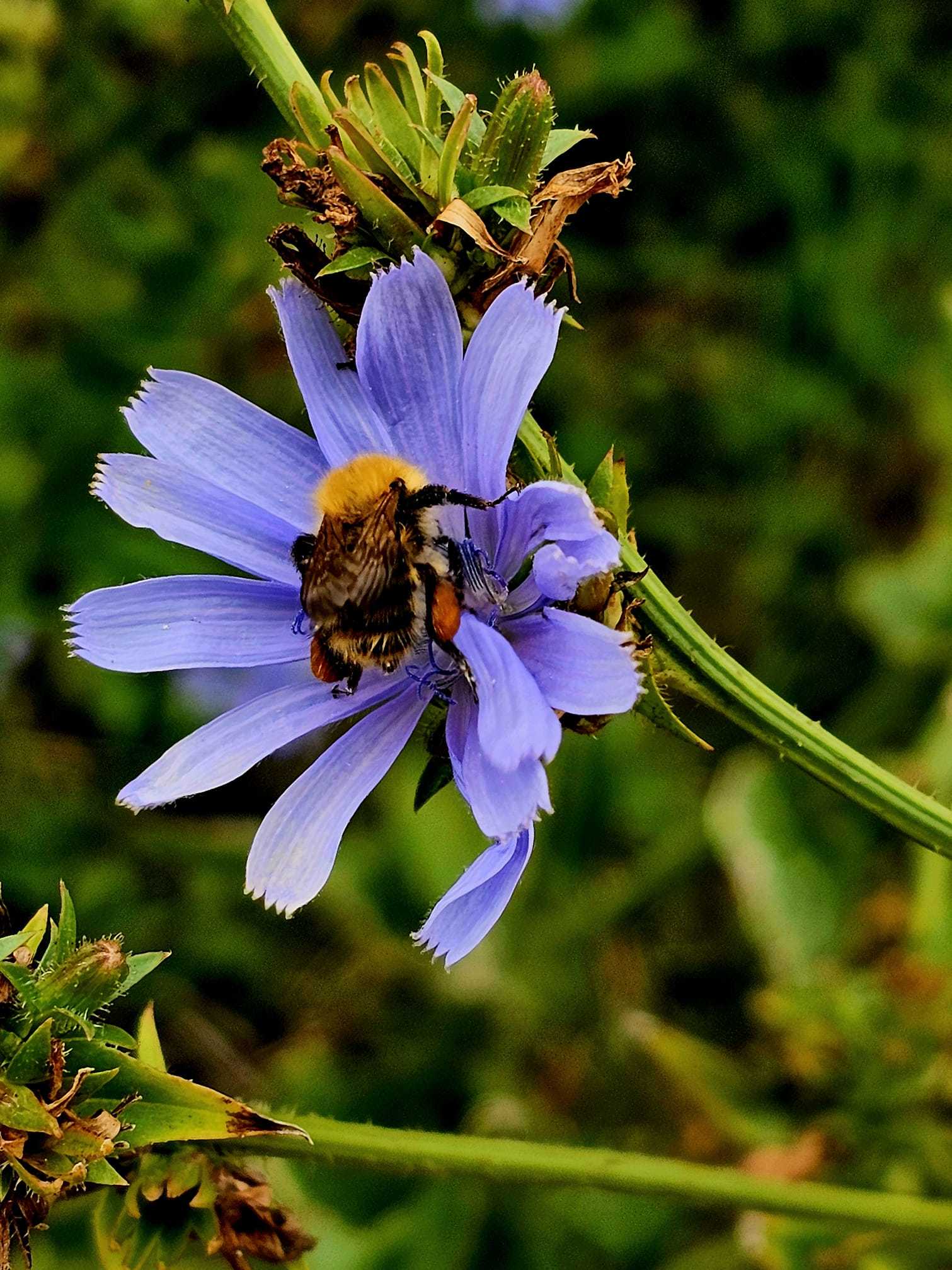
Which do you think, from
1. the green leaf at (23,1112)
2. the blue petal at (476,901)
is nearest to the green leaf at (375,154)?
the blue petal at (476,901)

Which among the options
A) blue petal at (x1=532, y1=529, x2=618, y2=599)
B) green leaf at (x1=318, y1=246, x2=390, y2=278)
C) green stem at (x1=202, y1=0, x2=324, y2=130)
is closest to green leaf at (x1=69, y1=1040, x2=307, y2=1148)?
blue petal at (x1=532, y1=529, x2=618, y2=599)

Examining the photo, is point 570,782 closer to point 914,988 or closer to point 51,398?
point 914,988

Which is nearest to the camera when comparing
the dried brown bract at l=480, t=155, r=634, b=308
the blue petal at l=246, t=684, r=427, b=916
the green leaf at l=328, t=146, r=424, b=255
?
the green leaf at l=328, t=146, r=424, b=255

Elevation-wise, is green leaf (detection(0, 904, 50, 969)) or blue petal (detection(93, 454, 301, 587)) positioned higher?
blue petal (detection(93, 454, 301, 587))

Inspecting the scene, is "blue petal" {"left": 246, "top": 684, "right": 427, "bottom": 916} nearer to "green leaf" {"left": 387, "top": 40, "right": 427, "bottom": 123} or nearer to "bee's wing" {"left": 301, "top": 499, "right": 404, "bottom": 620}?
"bee's wing" {"left": 301, "top": 499, "right": 404, "bottom": 620}

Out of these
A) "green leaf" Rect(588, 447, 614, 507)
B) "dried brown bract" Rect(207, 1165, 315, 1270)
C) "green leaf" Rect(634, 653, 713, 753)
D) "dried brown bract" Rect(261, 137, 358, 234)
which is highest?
"dried brown bract" Rect(261, 137, 358, 234)

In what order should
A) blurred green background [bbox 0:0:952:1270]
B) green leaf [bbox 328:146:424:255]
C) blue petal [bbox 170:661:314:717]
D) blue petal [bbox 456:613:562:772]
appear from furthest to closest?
blue petal [bbox 170:661:314:717], blurred green background [bbox 0:0:952:1270], green leaf [bbox 328:146:424:255], blue petal [bbox 456:613:562:772]

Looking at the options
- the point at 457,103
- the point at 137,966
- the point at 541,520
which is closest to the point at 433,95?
the point at 457,103
